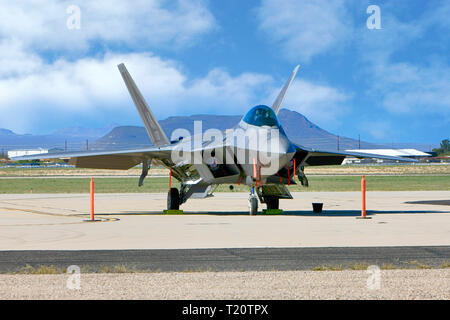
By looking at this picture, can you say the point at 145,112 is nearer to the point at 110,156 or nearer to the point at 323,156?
the point at 110,156

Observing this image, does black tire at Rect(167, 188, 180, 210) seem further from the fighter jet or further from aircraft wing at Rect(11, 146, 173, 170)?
aircraft wing at Rect(11, 146, 173, 170)

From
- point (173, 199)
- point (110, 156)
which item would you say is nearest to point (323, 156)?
point (173, 199)

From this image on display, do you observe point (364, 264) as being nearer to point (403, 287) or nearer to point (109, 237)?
point (403, 287)

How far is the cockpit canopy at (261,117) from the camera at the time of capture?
18078 millimetres

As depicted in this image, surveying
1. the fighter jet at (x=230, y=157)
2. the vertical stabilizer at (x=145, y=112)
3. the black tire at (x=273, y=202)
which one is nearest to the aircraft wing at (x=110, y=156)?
the fighter jet at (x=230, y=157)

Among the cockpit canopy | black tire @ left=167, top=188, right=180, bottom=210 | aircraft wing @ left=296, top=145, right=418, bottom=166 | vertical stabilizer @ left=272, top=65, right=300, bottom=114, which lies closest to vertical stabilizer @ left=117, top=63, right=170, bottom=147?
black tire @ left=167, top=188, right=180, bottom=210

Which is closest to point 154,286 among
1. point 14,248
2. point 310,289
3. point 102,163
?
point 310,289

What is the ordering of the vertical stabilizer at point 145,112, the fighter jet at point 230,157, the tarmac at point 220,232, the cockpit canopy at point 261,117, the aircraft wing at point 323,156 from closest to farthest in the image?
the tarmac at point 220,232
the fighter jet at point 230,157
the cockpit canopy at point 261,117
the aircraft wing at point 323,156
the vertical stabilizer at point 145,112

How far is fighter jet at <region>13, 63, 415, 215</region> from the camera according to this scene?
17.6 metres

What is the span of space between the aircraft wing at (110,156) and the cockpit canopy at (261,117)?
3262 millimetres

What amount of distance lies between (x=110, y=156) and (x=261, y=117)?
601cm

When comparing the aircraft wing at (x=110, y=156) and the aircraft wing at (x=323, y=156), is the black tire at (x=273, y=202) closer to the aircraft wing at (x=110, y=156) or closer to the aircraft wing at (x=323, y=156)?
the aircraft wing at (x=323, y=156)

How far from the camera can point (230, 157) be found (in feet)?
60.5
